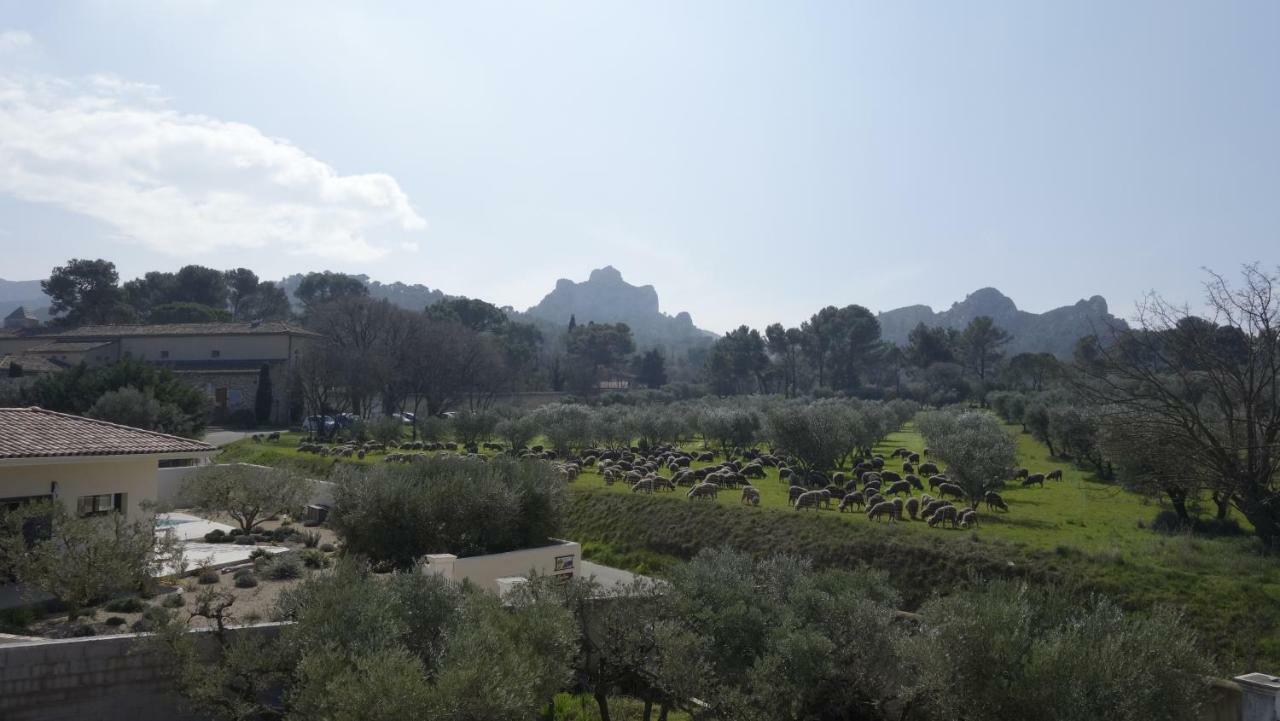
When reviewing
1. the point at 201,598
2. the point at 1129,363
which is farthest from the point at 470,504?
the point at 1129,363

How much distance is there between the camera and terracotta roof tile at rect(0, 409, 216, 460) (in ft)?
54.7

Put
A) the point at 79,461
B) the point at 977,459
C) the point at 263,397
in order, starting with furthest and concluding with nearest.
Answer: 1. the point at 263,397
2. the point at 977,459
3. the point at 79,461

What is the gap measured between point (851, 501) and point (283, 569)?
1738 centimetres

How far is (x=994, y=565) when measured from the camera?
20547 mm

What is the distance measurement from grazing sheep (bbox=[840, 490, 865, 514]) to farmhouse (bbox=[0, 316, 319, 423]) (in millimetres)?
44110

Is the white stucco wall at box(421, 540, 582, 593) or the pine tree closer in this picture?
the white stucco wall at box(421, 540, 582, 593)

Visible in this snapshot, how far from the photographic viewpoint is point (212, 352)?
63.7 meters

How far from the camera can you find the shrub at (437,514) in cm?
1969

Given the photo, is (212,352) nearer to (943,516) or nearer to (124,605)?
(124,605)

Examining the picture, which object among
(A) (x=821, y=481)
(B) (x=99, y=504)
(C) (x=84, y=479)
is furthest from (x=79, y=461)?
(A) (x=821, y=481)

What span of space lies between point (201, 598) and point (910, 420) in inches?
2424

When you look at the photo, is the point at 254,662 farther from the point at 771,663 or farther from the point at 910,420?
the point at 910,420

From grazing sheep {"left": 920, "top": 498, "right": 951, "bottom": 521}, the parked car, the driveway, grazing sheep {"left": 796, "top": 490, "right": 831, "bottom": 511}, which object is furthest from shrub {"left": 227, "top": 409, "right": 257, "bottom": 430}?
grazing sheep {"left": 920, "top": 498, "right": 951, "bottom": 521}

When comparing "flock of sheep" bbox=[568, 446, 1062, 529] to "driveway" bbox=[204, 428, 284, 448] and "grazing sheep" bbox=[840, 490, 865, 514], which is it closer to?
"grazing sheep" bbox=[840, 490, 865, 514]
